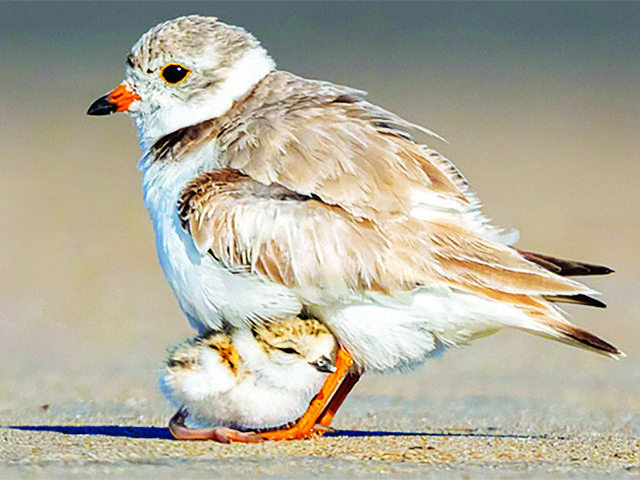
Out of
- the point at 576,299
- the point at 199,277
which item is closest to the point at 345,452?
the point at 199,277

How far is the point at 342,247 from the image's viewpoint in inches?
176

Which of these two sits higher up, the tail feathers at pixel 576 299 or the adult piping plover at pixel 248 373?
the tail feathers at pixel 576 299

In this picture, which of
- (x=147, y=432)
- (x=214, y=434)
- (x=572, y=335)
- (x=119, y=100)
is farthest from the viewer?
(x=119, y=100)

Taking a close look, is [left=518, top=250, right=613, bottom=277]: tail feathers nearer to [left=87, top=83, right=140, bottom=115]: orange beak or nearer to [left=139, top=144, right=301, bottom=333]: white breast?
[left=139, top=144, right=301, bottom=333]: white breast

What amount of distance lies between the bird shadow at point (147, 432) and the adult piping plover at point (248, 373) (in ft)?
0.80

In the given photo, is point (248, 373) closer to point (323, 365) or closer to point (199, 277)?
point (323, 365)

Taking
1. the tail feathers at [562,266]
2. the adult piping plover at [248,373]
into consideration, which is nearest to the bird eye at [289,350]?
the adult piping plover at [248,373]

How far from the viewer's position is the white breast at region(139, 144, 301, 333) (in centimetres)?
454

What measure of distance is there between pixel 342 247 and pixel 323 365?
0.45 meters

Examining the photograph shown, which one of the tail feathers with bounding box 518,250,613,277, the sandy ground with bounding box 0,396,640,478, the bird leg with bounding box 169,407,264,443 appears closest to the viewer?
the sandy ground with bounding box 0,396,640,478

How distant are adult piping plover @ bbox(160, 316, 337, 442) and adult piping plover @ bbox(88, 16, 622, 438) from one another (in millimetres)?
64

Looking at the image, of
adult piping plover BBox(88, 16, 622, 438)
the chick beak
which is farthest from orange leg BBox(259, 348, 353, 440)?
the chick beak

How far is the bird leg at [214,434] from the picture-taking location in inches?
180

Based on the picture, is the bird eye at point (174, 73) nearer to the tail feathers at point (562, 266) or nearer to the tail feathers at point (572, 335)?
the tail feathers at point (562, 266)
